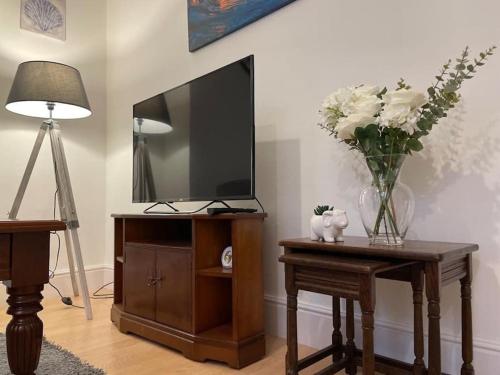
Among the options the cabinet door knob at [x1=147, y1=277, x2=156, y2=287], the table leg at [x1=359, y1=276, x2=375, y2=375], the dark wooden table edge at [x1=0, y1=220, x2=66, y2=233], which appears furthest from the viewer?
the cabinet door knob at [x1=147, y1=277, x2=156, y2=287]

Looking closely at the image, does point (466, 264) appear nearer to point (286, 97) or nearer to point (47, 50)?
point (286, 97)

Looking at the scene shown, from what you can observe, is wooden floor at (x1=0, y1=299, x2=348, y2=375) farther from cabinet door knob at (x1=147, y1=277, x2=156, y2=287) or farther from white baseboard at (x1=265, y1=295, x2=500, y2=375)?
cabinet door knob at (x1=147, y1=277, x2=156, y2=287)

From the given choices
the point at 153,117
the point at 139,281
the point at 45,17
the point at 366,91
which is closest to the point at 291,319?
the point at 366,91

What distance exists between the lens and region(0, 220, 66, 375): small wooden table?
0.92 m

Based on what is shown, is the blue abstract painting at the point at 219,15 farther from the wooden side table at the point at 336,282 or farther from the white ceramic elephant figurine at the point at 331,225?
the wooden side table at the point at 336,282

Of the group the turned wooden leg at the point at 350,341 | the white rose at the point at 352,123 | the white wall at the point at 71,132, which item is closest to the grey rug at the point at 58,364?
the turned wooden leg at the point at 350,341

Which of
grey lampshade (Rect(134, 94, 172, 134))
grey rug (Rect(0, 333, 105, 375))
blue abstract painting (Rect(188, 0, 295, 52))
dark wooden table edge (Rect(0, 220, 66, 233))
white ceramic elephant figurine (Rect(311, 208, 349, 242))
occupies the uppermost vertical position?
blue abstract painting (Rect(188, 0, 295, 52))

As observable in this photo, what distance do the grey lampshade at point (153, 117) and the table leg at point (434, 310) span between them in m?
1.48

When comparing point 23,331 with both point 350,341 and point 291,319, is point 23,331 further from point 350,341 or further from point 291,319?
point 350,341

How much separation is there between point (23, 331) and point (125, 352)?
0.79 meters

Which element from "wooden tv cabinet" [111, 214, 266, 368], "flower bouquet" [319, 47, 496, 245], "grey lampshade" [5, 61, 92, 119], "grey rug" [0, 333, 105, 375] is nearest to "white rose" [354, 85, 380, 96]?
→ "flower bouquet" [319, 47, 496, 245]

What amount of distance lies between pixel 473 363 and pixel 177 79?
2.23 metres

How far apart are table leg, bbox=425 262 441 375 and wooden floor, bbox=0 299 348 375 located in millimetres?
505

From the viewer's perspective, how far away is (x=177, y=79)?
8.29ft
